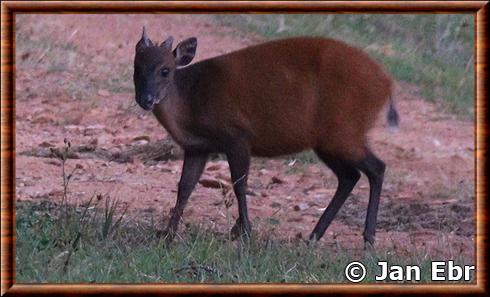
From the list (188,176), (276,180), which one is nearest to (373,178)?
(188,176)

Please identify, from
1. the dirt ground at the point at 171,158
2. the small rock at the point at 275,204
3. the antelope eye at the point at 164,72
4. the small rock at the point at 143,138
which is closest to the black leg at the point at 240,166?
the dirt ground at the point at 171,158

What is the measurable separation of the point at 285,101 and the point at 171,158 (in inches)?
72.8

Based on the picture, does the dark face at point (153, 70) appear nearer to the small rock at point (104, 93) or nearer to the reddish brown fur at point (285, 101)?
the reddish brown fur at point (285, 101)

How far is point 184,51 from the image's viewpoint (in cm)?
825

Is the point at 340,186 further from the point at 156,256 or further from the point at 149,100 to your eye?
the point at 156,256

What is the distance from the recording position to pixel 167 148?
9.91 meters

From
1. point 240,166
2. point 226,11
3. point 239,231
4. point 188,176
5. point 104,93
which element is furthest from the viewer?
point 104,93

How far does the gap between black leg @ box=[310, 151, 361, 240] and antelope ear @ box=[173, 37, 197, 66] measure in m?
1.01

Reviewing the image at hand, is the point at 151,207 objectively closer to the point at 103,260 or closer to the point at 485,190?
the point at 103,260

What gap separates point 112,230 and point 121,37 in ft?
11.4

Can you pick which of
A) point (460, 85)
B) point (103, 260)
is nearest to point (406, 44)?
point (460, 85)

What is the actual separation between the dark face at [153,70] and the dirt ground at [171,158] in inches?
33.5

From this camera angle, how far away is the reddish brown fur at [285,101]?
8227 millimetres

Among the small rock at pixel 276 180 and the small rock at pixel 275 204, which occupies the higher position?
the small rock at pixel 275 204
